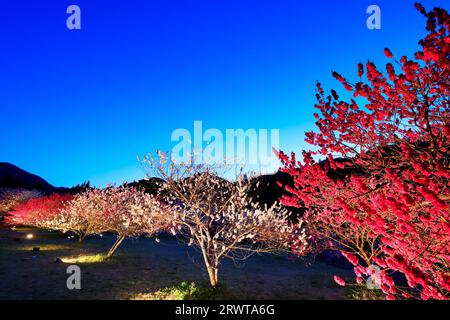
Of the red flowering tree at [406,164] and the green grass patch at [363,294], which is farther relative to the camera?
the green grass patch at [363,294]

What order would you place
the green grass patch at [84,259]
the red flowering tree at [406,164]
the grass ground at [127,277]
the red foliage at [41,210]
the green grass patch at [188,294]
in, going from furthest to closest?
the red foliage at [41,210] < the green grass patch at [84,259] < the grass ground at [127,277] < the green grass patch at [188,294] < the red flowering tree at [406,164]

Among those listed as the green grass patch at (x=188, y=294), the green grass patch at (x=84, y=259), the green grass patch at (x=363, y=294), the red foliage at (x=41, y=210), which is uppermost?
the red foliage at (x=41, y=210)

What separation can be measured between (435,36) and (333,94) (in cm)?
243

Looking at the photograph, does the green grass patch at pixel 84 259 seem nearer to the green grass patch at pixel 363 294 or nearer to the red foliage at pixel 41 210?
the red foliage at pixel 41 210

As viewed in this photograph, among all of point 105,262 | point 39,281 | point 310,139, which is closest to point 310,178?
point 310,139

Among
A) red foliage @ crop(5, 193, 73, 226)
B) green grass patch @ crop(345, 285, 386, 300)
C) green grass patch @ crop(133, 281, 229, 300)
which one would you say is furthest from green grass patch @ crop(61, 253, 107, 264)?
green grass patch @ crop(345, 285, 386, 300)

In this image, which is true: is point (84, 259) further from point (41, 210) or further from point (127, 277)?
point (41, 210)

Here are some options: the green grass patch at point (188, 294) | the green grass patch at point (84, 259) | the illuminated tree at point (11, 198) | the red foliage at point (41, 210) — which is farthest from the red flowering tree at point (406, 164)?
the illuminated tree at point (11, 198)

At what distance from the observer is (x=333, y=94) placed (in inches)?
291

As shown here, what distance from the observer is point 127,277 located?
1509cm

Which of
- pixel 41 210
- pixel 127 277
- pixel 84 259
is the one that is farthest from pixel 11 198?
pixel 127 277

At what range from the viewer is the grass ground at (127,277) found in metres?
12.2

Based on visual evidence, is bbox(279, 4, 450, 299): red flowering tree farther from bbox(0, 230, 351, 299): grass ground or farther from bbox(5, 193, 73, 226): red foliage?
bbox(5, 193, 73, 226): red foliage

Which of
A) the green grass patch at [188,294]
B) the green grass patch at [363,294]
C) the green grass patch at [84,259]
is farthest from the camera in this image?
the green grass patch at [84,259]
